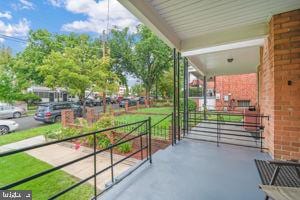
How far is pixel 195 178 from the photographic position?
7.82ft

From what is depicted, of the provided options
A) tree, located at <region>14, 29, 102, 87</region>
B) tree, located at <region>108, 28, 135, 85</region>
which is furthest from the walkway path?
tree, located at <region>108, 28, 135, 85</region>

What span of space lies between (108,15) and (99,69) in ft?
16.7

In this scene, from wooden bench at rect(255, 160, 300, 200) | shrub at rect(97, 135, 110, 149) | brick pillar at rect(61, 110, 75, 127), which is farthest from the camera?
brick pillar at rect(61, 110, 75, 127)

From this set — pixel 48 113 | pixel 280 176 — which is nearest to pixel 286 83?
pixel 280 176

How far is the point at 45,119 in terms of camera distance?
34.3 ft

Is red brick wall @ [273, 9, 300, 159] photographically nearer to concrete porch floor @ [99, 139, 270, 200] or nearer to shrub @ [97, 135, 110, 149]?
concrete porch floor @ [99, 139, 270, 200]

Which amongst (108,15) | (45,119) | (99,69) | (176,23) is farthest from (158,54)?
(176,23)

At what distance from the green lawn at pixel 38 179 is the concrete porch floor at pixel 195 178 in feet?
4.94

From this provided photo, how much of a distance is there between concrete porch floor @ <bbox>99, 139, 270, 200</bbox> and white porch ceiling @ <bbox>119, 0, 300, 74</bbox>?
2.12 meters

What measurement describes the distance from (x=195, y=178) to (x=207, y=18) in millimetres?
2379

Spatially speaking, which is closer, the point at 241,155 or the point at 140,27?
the point at 241,155

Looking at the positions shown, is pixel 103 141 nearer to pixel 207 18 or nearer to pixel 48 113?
pixel 207 18

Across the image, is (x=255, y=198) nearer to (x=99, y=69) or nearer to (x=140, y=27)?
(x=99, y=69)

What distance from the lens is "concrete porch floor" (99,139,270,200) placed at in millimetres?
1976
